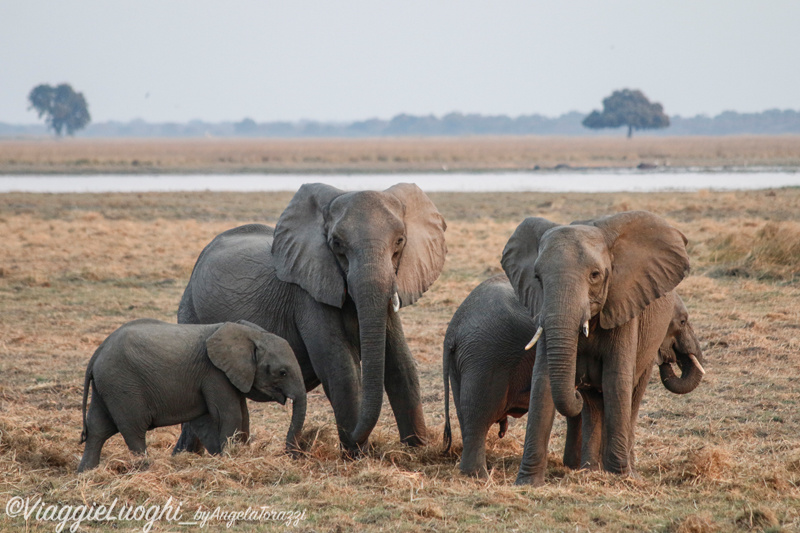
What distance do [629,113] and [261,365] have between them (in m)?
144

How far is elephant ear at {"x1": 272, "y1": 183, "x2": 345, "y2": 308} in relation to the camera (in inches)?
266

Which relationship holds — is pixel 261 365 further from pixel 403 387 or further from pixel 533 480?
pixel 533 480

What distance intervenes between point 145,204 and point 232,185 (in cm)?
1255

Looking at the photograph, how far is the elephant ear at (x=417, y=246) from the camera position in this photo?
22.1ft

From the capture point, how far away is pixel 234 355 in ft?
21.9

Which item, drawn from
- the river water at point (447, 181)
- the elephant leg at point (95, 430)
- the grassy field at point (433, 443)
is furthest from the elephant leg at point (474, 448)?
the river water at point (447, 181)

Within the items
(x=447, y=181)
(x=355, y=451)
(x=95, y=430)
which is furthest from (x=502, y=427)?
(x=447, y=181)

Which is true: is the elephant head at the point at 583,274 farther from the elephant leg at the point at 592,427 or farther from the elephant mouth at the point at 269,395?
the elephant mouth at the point at 269,395

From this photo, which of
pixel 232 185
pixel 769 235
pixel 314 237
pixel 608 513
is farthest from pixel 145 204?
pixel 608 513

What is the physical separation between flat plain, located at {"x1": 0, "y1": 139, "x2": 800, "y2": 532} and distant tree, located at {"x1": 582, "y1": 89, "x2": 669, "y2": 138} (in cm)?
13201

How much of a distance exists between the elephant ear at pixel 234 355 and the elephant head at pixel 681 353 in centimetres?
303

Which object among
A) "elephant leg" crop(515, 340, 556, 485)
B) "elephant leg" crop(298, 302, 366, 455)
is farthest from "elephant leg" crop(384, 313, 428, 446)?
"elephant leg" crop(515, 340, 556, 485)

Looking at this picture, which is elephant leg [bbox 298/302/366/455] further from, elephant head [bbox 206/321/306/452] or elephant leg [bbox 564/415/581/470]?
elephant leg [bbox 564/415/581/470]

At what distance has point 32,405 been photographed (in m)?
8.72
